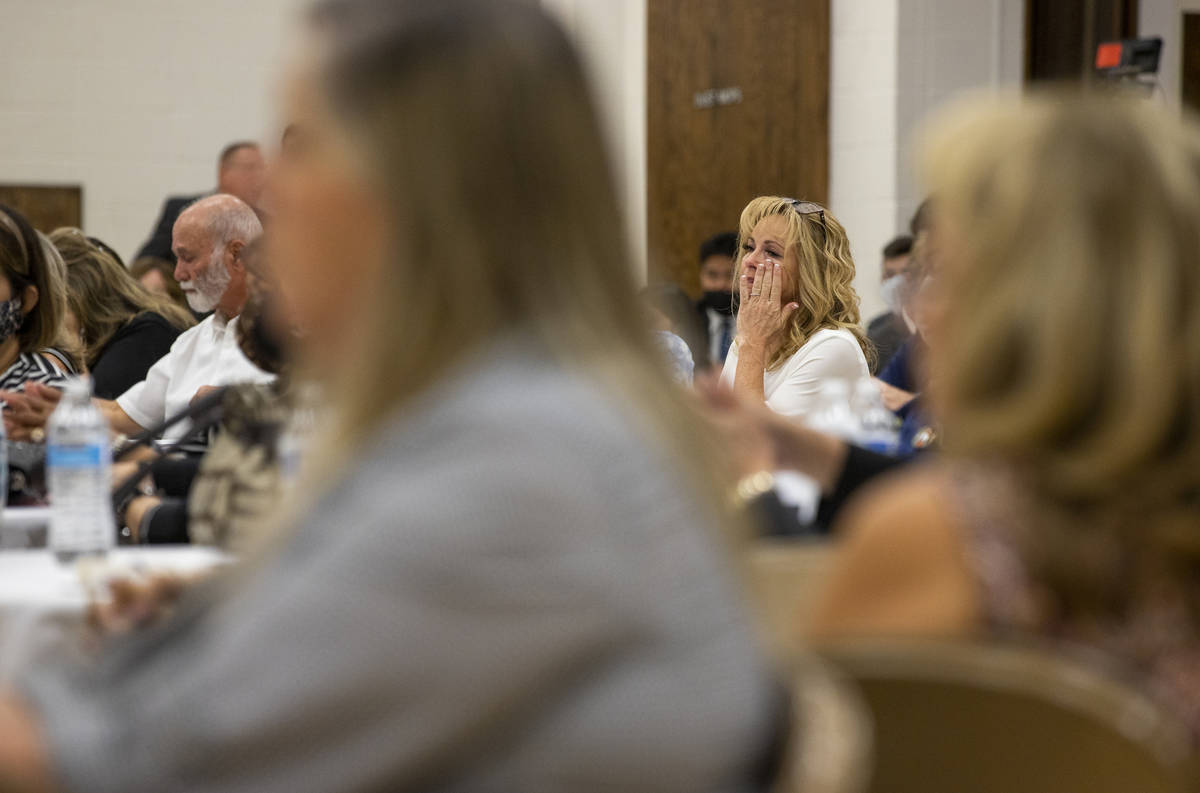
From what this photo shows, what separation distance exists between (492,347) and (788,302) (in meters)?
3.22

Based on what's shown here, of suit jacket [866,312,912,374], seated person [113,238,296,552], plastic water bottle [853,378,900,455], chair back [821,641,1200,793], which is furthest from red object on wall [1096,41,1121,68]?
chair back [821,641,1200,793]

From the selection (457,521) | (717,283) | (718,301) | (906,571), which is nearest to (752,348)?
(718,301)

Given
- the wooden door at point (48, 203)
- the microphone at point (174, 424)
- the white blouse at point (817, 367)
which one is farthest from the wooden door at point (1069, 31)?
the wooden door at point (48, 203)

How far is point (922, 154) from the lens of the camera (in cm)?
104

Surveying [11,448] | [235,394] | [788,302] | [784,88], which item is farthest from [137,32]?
[235,394]

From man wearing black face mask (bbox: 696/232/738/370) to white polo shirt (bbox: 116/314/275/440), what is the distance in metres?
2.75

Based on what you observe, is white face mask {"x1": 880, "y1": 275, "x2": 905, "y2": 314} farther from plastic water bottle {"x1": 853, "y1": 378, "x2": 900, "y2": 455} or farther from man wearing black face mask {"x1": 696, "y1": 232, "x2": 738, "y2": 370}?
plastic water bottle {"x1": 853, "y1": 378, "x2": 900, "y2": 455}

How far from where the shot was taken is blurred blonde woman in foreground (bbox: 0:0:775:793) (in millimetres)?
800

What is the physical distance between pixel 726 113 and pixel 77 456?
16.1ft

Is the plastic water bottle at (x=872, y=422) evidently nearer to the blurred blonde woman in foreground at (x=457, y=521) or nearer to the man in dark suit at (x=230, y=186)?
the blurred blonde woman in foreground at (x=457, y=521)

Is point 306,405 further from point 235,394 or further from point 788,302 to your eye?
point 788,302

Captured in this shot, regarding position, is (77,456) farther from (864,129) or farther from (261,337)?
(864,129)

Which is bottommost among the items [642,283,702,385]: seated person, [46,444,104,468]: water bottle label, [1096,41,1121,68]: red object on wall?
[642,283,702,385]: seated person

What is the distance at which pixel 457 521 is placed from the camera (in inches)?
31.7
